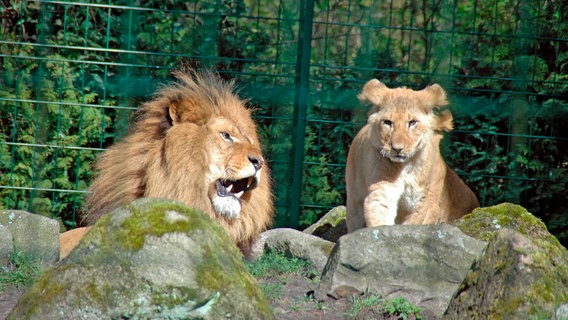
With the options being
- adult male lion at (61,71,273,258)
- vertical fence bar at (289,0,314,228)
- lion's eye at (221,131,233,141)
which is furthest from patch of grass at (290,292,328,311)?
vertical fence bar at (289,0,314,228)

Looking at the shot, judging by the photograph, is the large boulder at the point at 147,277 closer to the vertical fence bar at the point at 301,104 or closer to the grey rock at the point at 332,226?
the grey rock at the point at 332,226

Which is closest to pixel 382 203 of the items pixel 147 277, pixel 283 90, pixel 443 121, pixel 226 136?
pixel 443 121

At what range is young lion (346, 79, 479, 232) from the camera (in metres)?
5.63

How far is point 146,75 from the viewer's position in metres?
7.96

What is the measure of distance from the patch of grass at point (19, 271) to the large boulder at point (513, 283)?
8.12 feet

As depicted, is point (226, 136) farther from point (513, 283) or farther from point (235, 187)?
point (513, 283)

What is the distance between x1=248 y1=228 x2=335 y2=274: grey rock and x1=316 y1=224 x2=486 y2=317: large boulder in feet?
2.52

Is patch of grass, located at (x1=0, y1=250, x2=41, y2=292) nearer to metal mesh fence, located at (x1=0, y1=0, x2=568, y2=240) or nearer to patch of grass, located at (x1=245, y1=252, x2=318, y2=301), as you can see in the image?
patch of grass, located at (x1=245, y1=252, x2=318, y2=301)

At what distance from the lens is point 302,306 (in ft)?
14.8

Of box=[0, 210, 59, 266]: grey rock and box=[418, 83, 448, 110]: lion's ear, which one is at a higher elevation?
box=[418, 83, 448, 110]: lion's ear

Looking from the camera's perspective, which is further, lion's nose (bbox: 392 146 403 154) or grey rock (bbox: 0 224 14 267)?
lion's nose (bbox: 392 146 403 154)

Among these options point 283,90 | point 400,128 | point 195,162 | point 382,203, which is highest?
point 283,90

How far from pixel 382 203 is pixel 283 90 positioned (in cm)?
244

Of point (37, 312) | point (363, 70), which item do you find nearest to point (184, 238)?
point (37, 312)
